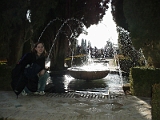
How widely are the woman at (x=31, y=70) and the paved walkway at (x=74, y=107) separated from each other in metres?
0.42

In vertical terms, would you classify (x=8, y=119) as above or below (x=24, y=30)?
below

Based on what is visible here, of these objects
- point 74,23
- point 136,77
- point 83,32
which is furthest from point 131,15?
point 83,32

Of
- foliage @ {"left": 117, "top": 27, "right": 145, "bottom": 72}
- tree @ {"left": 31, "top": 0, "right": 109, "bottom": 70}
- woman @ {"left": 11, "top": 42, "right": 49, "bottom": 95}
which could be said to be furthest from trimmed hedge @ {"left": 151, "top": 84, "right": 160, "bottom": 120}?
tree @ {"left": 31, "top": 0, "right": 109, "bottom": 70}

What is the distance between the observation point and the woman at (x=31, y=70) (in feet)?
17.6

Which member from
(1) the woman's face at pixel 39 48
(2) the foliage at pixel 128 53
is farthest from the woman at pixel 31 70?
(2) the foliage at pixel 128 53

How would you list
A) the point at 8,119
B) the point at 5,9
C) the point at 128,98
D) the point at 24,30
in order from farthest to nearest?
the point at 24,30 → the point at 5,9 → the point at 128,98 → the point at 8,119

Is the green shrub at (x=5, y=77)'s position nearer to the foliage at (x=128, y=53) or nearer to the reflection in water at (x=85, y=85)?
the reflection in water at (x=85, y=85)

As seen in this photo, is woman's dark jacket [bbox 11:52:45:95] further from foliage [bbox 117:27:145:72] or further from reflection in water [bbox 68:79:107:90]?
foliage [bbox 117:27:145:72]

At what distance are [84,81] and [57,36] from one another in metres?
8.12

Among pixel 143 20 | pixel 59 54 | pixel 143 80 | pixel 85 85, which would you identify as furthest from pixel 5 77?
pixel 59 54

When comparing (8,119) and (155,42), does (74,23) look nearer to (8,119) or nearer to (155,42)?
(155,42)

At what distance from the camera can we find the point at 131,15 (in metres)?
6.18

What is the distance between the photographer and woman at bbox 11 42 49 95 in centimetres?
538

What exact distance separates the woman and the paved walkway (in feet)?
1.38
